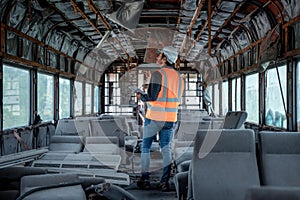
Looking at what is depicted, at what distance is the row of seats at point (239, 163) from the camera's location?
9.61 ft

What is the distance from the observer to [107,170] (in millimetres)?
3797

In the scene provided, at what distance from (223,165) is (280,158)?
0.49 meters

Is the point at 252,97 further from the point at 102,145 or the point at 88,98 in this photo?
the point at 88,98

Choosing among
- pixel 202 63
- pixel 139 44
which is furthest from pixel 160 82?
pixel 202 63

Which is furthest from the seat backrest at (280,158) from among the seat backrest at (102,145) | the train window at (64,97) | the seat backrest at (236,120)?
the train window at (64,97)

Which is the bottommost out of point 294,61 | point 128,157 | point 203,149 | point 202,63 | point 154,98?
point 128,157

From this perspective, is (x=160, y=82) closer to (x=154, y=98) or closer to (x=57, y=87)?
(x=154, y=98)

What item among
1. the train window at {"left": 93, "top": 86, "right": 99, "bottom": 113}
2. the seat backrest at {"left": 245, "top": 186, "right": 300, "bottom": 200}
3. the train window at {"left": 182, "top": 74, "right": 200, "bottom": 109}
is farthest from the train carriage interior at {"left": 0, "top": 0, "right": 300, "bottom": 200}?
the train window at {"left": 182, "top": 74, "right": 200, "bottom": 109}

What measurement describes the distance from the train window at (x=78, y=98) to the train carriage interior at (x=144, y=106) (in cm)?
3

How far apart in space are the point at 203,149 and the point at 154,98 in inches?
57.4

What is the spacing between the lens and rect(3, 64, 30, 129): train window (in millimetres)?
5812

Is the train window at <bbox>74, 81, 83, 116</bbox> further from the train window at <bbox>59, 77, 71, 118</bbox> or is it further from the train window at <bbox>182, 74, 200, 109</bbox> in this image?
the train window at <bbox>182, 74, 200, 109</bbox>

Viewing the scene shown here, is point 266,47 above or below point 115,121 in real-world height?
above

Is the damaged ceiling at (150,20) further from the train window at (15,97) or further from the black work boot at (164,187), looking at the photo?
the black work boot at (164,187)
